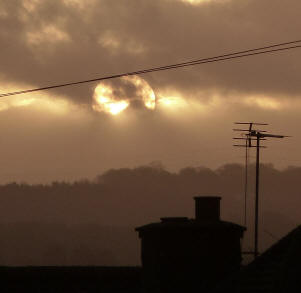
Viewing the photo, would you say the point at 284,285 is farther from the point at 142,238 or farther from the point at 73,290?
the point at 73,290

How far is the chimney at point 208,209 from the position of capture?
98.7 feet

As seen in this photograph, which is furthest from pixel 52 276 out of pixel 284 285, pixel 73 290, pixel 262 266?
pixel 284 285

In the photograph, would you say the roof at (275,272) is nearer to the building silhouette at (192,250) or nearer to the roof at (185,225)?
the roof at (185,225)

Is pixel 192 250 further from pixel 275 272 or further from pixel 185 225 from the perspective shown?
pixel 275 272

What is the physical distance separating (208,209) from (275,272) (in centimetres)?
1425

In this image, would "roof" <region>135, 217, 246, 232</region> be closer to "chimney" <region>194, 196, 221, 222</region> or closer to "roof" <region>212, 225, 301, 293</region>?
"chimney" <region>194, 196, 221, 222</region>

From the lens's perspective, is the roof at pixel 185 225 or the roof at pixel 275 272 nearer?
the roof at pixel 275 272

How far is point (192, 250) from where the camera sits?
29.4m

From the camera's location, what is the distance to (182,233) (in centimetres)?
2933

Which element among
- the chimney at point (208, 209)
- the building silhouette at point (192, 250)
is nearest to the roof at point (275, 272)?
the building silhouette at point (192, 250)

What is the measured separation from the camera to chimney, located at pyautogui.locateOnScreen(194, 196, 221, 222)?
30.1m

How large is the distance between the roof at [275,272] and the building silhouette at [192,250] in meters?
11.4

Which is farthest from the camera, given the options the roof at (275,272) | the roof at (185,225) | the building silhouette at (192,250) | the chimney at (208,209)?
the chimney at (208,209)

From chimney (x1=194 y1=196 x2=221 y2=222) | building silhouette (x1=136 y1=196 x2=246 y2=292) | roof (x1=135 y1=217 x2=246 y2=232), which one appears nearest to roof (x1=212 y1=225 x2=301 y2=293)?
roof (x1=135 y1=217 x2=246 y2=232)
